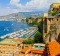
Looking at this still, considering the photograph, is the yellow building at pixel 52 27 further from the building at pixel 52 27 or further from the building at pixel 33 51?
the building at pixel 33 51

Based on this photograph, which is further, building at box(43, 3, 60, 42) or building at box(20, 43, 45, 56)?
building at box(43, 3, 60, 42)

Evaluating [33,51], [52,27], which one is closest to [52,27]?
[52,27]

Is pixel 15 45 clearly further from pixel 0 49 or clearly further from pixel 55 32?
pixel 55 32

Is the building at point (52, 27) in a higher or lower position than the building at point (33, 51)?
higher

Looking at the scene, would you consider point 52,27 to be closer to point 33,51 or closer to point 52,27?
point 52,27

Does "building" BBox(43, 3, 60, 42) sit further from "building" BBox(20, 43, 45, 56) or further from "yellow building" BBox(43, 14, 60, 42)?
"building" BBox(20, 43, 45, 56)

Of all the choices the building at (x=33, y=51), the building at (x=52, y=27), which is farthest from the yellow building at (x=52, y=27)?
the building at (x=33, y=51)

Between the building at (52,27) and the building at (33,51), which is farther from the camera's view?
the building at (52,27)

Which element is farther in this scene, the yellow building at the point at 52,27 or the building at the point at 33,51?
the yellow building at the point at 52,27

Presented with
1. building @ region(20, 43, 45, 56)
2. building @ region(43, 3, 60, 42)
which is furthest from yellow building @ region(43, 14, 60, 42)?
building @ region(20, 43, 45, 56)

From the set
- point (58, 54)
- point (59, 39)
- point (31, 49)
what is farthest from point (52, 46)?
point (31, 49)

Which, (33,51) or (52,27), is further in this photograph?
(52,27)

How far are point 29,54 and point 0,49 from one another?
541 centimetres

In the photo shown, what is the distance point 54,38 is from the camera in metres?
22.1
